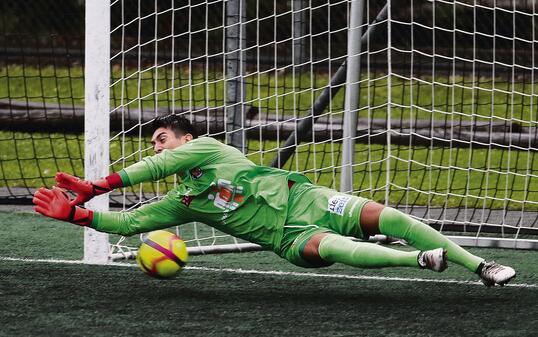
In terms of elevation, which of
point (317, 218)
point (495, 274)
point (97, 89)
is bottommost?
point (495, 274)

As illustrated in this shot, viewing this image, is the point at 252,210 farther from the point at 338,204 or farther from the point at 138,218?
the point at 138,218

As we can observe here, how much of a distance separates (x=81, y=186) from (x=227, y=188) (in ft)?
2.29

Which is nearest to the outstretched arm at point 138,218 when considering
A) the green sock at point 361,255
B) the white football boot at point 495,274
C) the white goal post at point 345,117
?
the white goal post at point 345,117

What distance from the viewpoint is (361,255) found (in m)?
5.36

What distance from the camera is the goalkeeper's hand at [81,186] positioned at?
18.0 feet

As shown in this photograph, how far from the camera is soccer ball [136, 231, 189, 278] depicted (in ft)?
17.9

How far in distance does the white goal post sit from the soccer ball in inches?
30.5

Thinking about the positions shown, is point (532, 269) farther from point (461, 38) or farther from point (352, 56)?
point (461, 38)

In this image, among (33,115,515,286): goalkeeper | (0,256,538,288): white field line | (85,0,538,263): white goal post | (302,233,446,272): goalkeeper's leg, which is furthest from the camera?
(85,0,538,263): white goal post

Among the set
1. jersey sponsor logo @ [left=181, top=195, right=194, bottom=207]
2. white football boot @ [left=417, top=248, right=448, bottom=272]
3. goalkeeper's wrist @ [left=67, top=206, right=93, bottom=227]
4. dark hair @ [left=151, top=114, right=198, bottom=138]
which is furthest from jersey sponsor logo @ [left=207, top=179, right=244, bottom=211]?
white football boot @ [left=417, top=248, right=448, bottom=272]

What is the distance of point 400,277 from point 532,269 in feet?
2.62

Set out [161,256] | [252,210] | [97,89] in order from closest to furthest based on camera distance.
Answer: [161,256], [252,210], [97,89]

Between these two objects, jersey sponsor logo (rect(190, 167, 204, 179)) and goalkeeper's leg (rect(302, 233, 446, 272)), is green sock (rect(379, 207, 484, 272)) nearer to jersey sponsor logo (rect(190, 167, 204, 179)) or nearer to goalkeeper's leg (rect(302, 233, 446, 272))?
goalkeeper's leg (rect(302, 233, 446, 272))

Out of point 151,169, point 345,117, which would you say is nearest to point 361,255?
point 151,169
